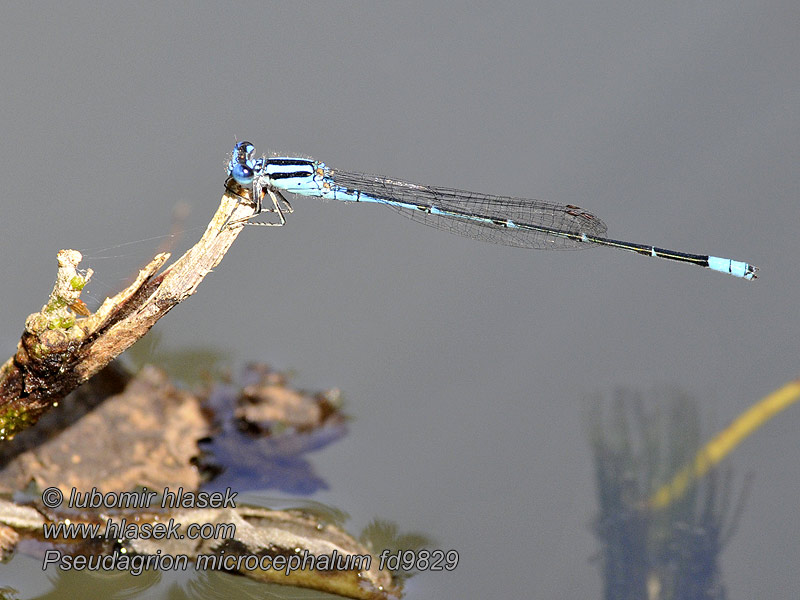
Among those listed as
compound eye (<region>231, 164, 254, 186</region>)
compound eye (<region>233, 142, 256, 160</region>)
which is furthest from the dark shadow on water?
compound eye (<region>233, 142, 256, 160</region>)

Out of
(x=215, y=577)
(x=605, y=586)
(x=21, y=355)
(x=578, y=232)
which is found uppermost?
(x=578, y=232)

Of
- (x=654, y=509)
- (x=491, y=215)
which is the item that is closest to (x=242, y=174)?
(x=491, y=215)

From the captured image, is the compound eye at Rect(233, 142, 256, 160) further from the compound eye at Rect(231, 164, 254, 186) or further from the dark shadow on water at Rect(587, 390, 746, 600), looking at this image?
the dark shadow on water at Rect(587, 390, 746, 600)

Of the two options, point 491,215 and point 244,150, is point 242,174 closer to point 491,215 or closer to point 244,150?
point 244,150

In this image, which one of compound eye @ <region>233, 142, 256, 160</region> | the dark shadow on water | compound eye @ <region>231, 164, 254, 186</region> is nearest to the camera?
compound eye @ <region>231, 164, 254, 186</region>

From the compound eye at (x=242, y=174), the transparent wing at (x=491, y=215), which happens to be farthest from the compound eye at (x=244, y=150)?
the transparent wing at (x=491, y=215)

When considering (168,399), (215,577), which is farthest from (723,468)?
(168,399)

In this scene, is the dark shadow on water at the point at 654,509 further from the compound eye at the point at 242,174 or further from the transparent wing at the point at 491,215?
the compound eye at the point at 242,174

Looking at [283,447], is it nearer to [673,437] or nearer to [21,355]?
[21,355]
